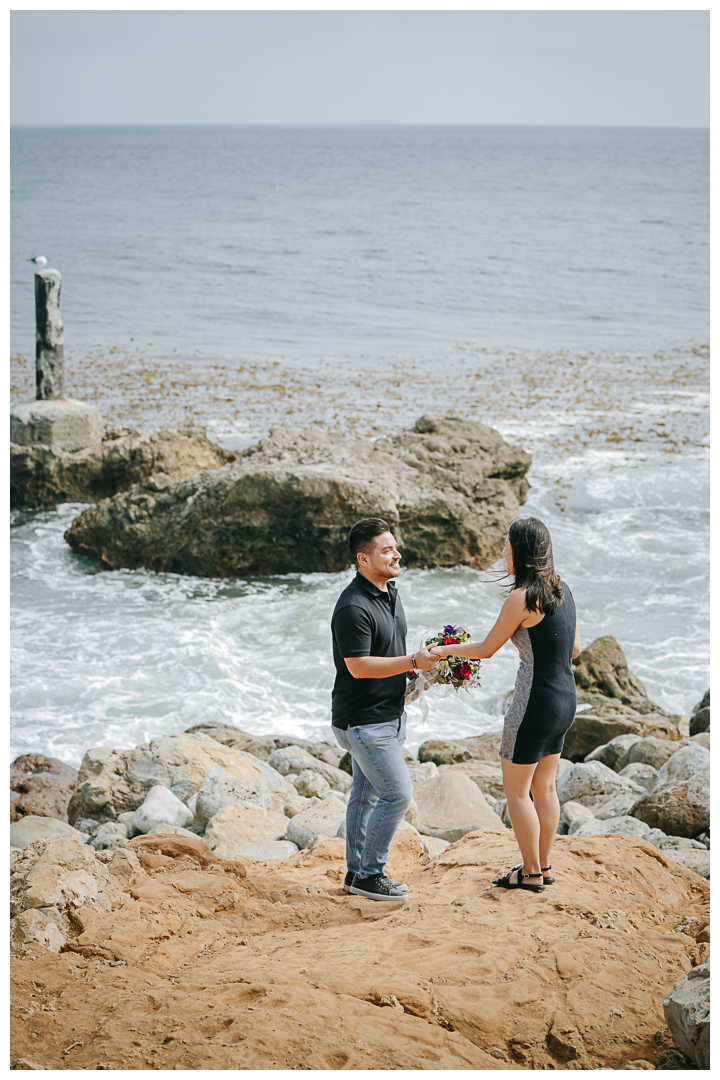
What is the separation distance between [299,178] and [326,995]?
8584 cm

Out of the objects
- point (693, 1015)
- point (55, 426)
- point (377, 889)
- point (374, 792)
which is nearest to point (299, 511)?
point (55, 426)

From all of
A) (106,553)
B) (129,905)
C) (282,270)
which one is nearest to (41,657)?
(106,553)

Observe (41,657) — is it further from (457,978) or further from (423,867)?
(457,978)

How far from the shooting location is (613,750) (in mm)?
7305

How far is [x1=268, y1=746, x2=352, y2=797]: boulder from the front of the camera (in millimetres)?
6988

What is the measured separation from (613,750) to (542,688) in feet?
12.2

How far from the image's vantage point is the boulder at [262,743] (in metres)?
7.51

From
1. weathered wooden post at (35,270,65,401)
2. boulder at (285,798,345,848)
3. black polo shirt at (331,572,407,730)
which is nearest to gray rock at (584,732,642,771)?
boulder at (285,798,345,848)

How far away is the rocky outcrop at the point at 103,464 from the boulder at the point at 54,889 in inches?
390

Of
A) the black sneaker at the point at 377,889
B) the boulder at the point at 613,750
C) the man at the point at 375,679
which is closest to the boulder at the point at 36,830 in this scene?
the black sneaker at the point at 377,889

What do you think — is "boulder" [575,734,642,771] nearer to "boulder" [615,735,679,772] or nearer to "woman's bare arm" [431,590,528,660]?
"boulder" [615,735,679,772]

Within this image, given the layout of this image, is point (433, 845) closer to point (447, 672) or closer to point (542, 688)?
point (447, 672)

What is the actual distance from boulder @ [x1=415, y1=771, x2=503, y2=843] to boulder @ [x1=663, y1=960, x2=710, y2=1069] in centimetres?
285

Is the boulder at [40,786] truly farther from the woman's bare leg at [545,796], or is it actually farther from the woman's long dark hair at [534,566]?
the woman's long dark hair at [534,566]
